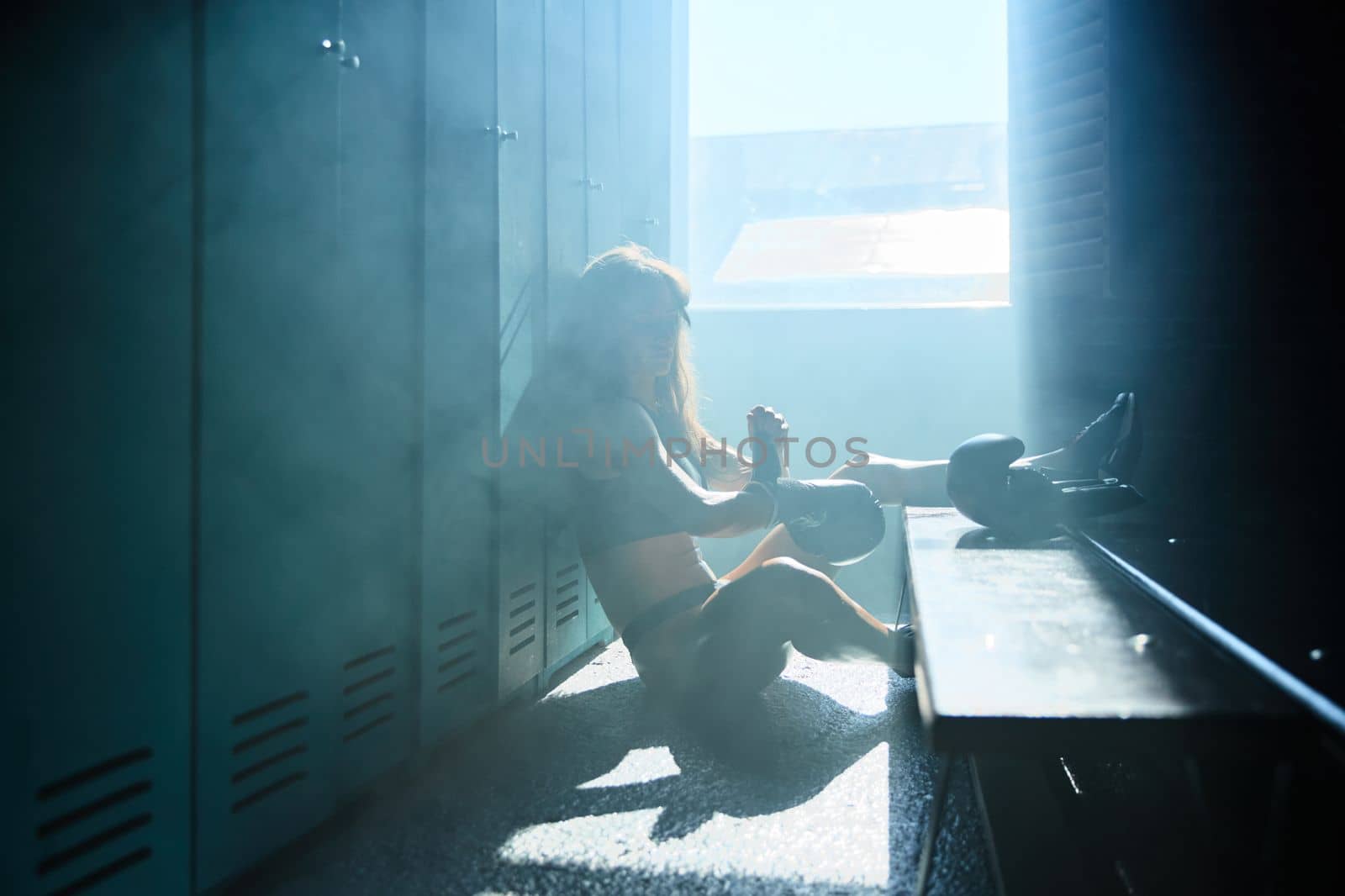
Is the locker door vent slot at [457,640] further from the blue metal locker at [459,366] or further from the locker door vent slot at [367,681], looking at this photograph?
the locker door vent slot at [367,681]

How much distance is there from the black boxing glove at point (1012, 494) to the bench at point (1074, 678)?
313 mm

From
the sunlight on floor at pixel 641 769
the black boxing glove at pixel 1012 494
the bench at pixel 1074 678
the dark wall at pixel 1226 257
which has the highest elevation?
the dark wall at pixel 1226 257

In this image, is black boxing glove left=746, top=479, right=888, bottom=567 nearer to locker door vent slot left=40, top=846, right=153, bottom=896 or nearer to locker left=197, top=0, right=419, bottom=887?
locker left=197, top=0, right=419, bottom=887

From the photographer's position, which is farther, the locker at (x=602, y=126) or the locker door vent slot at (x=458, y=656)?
the locker at (x=602, y=126)

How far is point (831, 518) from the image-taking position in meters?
1.66

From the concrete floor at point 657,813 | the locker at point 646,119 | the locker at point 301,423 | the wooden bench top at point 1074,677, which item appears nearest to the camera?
the wooden bench top at point 1074,677

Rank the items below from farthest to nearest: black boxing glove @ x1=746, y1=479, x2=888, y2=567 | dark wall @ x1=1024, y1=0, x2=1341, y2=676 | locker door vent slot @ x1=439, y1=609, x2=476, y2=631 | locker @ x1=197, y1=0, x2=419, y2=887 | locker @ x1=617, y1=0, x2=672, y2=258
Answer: locker @ x1=617, y1=0, x2=672, y2=258, dark wall @ x1=1024, y1=0, x2=1341, y2=676, black boxing glove @ x1=746, y1=479, x2=888, y2=567, locker door vent slot @ x1=439, y1=609, x2=476, y2=631, locker @ x1=197, y1=0, x2=419, y2=887

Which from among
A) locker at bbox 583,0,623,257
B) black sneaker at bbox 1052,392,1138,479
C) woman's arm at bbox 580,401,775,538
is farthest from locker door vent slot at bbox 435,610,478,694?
black sneaker at bbox 1052,392,1138,479

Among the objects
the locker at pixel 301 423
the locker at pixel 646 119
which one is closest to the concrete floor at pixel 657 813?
the locker at pixel 301 423

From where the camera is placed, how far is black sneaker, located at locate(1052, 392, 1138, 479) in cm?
157

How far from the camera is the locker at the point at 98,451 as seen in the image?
0.79 meters

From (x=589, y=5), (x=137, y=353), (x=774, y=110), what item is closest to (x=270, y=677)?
(x=137, y=353)

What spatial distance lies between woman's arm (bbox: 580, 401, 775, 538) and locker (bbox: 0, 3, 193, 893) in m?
0.72

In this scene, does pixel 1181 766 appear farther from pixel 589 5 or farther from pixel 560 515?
pixel 589 5
